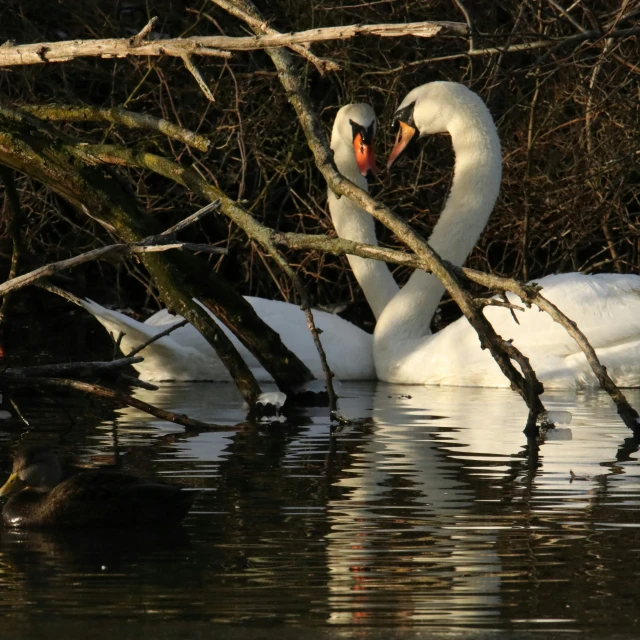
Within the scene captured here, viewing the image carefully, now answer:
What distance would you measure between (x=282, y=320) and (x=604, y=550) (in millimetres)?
5039

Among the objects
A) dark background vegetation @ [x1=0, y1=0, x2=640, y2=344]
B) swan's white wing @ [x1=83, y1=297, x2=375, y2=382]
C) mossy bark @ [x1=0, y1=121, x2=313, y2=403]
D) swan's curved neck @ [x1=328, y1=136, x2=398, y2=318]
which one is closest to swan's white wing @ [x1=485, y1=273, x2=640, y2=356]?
swan's white wing @ [x1=83, y1=297, x2=375, y2=382]

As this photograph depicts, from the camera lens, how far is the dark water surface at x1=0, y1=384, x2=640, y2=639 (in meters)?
3.23

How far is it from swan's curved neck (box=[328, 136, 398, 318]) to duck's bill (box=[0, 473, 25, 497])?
5.41 metres

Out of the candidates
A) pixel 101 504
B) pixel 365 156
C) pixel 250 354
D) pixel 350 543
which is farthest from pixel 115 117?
pixel 365 156

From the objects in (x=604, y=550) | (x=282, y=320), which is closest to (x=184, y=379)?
(x=282, y=320)

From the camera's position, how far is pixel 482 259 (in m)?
11.6

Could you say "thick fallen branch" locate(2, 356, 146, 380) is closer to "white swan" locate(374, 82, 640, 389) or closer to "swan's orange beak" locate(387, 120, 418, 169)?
"white swan" locate(374, 82, 640, 389)

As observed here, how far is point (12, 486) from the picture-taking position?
4590 mm

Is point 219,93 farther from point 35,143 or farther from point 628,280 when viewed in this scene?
point 35,143

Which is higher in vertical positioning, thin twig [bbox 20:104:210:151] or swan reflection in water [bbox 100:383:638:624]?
thin twig [bbox 20:104:210:151]

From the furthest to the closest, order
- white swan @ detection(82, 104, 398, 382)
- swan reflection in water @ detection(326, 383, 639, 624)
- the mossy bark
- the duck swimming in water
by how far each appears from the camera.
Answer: white swan @ detection(82, 104, 398, 382), the mossy bark, the duck swimming in water, swan reflection in water @ detection(326, 383, 639, 624)

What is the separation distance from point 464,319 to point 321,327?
2.85ft

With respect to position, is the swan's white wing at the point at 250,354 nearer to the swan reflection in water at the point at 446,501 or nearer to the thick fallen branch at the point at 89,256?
the swan reflection in water at the point at 446,501

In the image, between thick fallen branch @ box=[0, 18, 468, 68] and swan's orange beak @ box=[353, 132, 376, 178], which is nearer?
thick fallen branch @ box=[0, 18, 468, 68]
